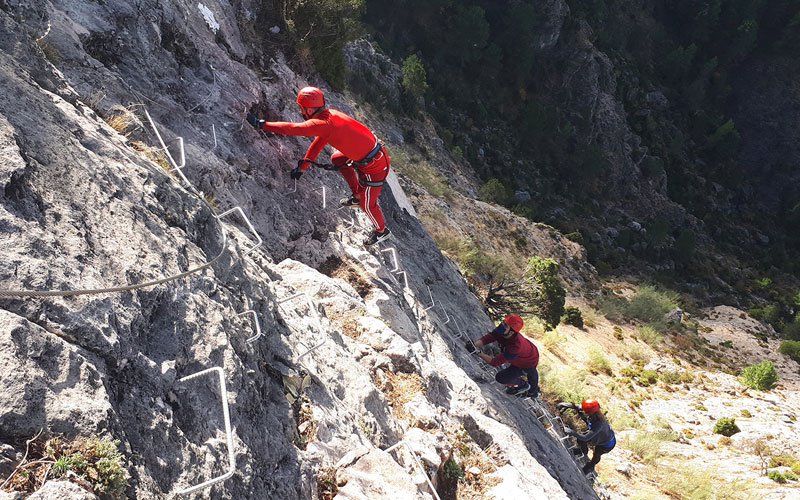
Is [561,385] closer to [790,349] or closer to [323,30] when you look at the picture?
[323,30]

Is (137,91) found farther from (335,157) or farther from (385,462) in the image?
(385,462)

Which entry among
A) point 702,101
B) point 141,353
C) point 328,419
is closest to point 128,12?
point 141,353

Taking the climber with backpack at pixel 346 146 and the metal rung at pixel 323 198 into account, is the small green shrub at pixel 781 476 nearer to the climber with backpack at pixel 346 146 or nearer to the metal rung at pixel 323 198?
the climber with backpack at pixel 346 146

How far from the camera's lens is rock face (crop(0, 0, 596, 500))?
2.48 metres

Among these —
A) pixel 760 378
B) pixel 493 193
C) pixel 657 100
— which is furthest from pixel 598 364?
pixel 657 100

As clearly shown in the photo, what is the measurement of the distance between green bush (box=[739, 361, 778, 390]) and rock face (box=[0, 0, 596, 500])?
45.5ft

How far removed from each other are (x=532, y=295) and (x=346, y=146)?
32.6ft

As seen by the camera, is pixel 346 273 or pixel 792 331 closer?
pixel 346 273

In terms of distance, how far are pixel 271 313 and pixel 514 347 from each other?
166 inches

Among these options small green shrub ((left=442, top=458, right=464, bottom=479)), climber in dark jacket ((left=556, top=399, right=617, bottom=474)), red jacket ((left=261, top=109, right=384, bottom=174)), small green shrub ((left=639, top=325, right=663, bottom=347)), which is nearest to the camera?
small green shrub ((left=442, top=458, right=464, bottom=479))

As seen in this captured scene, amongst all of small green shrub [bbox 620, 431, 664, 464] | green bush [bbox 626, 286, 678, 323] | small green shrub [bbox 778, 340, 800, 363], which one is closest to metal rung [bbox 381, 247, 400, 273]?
small green shrub [bbox 620, 431, 664, 464]

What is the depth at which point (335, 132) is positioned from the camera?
6.01 metres

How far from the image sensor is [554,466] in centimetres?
659

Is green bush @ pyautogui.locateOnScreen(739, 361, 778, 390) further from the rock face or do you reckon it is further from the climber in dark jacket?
the rock face
